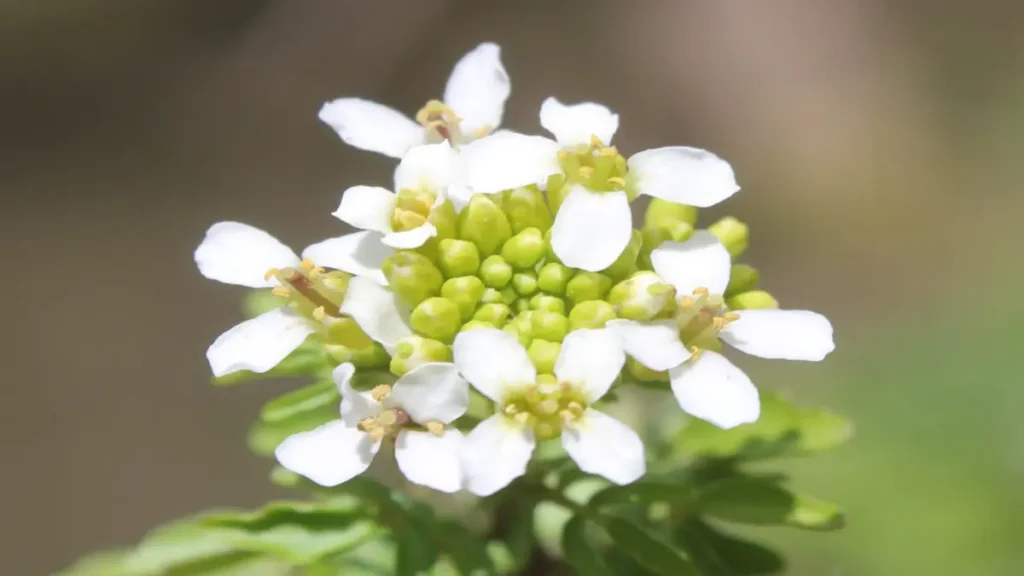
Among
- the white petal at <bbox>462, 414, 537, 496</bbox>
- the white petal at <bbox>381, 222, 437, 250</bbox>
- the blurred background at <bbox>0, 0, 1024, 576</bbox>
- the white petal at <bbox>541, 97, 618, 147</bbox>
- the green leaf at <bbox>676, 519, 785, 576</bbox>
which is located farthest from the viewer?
the blurred background at <bbox>0, 0, 1024, 576</bbox>

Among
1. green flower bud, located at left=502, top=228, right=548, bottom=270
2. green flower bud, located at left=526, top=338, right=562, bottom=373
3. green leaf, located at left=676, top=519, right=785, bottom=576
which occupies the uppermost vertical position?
green flower bud, located at left=502, top=228, right=548, bottom=270

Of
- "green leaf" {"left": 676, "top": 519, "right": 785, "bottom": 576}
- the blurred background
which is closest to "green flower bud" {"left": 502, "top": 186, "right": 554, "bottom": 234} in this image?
"green leaf" {"left": 676, "top": 519, "right": 785, "bottom": 576}

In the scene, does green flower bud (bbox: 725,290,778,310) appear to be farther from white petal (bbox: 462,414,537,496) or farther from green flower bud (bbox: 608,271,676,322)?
white petal (bbox: 462,414,537,496)

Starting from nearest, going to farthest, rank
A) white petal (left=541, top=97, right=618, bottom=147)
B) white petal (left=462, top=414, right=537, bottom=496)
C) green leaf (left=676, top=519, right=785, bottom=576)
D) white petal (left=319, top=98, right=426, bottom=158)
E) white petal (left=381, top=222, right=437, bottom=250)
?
white petal (left=462, top=414, right=537, bottom=496) < white petal (left=381, top=222, right=437, bottom=250) < white petal (left=541, top=97, right=618, bottom=147) < white petal (left=319, top=98, right=426, bottom=158) < green leaf (left=676, top=519, right=785, bottom=576)

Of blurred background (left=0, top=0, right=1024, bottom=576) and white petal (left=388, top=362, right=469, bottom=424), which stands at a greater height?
blurred background (left=0, top=0, right=1024, bottom=576)

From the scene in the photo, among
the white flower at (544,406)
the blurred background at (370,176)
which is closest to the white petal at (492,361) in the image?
the white flower at (544,406)

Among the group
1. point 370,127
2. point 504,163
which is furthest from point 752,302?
point 370,127

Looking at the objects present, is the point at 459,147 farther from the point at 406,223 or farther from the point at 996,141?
the point at 996,141

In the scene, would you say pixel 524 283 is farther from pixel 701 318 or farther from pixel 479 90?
pixel 479 90
